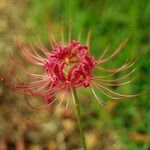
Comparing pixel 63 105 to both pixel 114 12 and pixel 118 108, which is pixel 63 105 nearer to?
pixel 118 108

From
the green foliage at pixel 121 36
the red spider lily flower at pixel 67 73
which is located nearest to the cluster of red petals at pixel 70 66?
the red spider lily flower at pixel 67 73

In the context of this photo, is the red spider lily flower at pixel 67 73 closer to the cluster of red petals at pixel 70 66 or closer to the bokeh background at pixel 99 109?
the cluster of red petals at pixel 70 66

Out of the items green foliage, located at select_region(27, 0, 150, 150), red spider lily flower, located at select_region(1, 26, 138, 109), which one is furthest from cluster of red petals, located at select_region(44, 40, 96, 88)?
green foliage, located at select_region(27, 0, 150, 150)

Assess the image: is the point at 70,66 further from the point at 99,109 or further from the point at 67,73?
the point at 99,109

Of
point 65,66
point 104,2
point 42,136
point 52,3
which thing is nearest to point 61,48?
point 65,66

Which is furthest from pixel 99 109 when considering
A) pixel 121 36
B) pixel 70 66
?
pixel 70 66

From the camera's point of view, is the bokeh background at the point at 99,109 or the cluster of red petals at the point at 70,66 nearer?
the cluster of red petals at the point at 70,66
